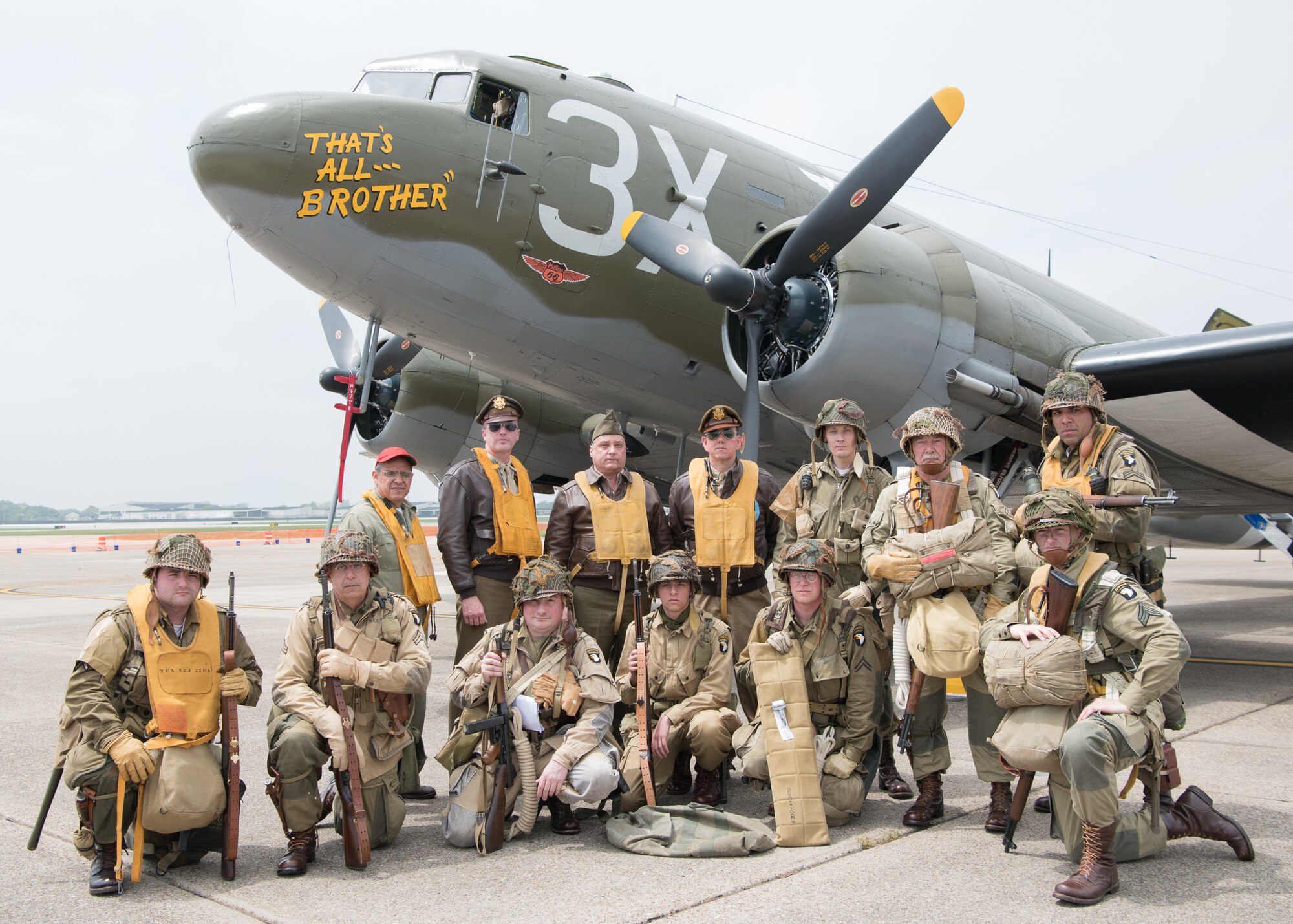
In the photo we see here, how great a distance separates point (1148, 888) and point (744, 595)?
2.61 meters

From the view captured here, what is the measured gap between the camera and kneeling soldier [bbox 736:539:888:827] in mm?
4539

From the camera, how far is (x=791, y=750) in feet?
14.0

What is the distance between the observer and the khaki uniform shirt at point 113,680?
3.70m

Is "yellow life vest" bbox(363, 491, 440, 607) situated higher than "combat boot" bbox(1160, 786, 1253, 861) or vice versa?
"yellow life vest" bbox(363, 491, 440, 607)

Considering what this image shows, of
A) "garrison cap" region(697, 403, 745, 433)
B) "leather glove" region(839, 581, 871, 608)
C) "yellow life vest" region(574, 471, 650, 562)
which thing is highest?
"garrison cap" region(697, 403, 745, 433)

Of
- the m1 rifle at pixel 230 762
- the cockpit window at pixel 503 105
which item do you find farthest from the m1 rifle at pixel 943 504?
the cockpit window at pixel 503 105

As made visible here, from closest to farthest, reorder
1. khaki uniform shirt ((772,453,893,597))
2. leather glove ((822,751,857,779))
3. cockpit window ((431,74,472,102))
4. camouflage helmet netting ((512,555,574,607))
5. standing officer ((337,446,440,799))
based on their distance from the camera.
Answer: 1. leather glove ((822,751,857,779))
2. camouflage helmet netting ((512,555,574,607))
3. khaki uniform shirt ((772,453,893,597))
4. standing officer ((337,446,440,799))
5. cockpit window ((431,74,472,102))

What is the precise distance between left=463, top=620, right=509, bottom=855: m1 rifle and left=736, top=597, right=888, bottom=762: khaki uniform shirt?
48.2 inches

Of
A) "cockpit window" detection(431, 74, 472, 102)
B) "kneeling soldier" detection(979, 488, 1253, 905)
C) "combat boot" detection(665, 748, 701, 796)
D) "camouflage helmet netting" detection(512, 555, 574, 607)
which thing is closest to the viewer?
"kneeling soldier" detection(979, 488, 1253, 905)

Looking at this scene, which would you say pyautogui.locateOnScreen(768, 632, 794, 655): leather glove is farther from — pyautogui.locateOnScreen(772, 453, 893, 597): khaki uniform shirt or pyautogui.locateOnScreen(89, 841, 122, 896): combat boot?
pyautogui.locateOnScreen(89, 841, 122, 896): combat boot

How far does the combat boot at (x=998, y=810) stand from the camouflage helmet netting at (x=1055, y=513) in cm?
119

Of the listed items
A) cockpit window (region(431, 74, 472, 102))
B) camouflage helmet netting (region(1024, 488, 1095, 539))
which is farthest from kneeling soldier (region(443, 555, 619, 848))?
cockpit window (region(431, 74, 472, 102))

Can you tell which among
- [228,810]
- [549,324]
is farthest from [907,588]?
[549,324]

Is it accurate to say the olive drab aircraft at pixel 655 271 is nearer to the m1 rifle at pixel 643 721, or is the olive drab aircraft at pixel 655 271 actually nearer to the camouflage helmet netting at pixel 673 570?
the camouflage helmet netting at pixel 673 570
